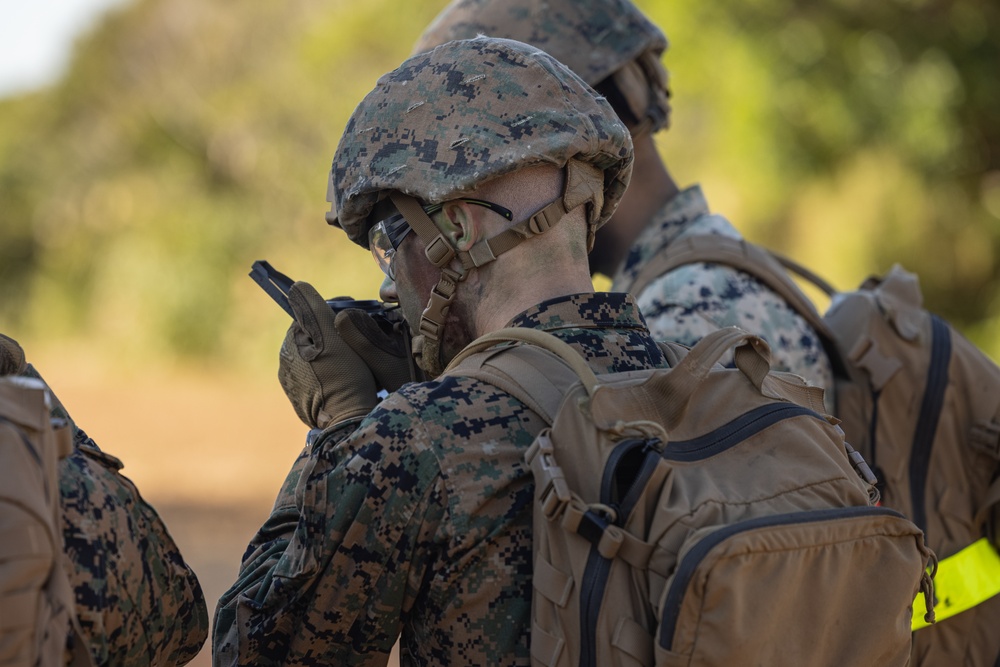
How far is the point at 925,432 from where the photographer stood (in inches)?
115

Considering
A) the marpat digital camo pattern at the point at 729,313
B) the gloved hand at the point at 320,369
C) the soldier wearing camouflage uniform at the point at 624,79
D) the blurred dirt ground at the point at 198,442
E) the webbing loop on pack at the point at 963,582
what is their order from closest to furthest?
the gloved hand at the point at 320,369
the webbing loop on pack at the point at 963,582
the marpat digital camo pattern at the point at 729,313
the soldier wearing camouflage uniform at the point at 624,79
the blurred dirt ground at the point at 198,442

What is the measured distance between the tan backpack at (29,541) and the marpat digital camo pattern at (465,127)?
2.60ft

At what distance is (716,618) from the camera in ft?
5.30

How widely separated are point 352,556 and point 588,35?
2.06 metres

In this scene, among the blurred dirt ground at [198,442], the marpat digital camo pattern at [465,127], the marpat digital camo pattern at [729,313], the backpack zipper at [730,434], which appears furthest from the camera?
the blurred dirt ground at [198,442]

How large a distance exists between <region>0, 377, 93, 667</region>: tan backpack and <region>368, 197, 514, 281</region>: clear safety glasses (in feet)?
2.62

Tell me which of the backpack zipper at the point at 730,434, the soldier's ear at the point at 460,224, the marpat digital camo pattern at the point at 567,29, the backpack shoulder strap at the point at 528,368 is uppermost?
the marpat digital camo pattern at the point at 567,29

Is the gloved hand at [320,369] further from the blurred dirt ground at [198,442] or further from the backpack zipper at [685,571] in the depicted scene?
the blurred dirt ground at [198,442]

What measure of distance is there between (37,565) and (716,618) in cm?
92

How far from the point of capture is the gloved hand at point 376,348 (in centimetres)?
236

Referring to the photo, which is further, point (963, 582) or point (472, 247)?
point (963, 582)

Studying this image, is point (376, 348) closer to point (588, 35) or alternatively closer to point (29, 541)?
point (29, 541)

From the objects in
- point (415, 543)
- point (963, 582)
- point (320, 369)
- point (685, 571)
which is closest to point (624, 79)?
point (320, 369)

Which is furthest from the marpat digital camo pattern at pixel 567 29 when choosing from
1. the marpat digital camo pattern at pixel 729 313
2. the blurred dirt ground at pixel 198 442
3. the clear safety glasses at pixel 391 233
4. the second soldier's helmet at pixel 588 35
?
the blurred dirt ground at pixel 198 442
